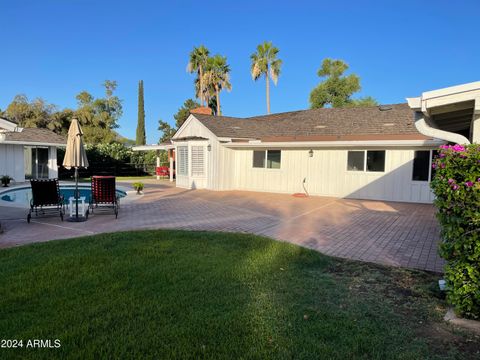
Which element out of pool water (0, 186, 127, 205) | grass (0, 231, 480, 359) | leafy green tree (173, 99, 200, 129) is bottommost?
pool water (0, 186, 127, 205)

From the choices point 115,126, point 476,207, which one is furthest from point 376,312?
point 115,126

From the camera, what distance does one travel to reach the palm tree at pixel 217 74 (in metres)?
36.7

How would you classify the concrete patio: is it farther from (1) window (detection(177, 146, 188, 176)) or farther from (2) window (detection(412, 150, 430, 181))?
(1) window (detection(177, 146, 188, 176))

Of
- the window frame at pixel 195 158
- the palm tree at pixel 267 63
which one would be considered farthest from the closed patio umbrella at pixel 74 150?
the palm tree at pixel 267 63

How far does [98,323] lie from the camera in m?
3.34

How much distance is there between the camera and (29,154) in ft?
73.2

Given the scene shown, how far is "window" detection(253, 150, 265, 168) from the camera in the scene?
18047 mm

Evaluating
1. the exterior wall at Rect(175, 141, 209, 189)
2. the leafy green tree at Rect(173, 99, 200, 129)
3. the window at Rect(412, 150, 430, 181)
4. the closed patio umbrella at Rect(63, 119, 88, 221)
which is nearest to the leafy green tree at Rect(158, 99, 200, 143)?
the leafy green tree at Rect(173, 99, 200, 129)

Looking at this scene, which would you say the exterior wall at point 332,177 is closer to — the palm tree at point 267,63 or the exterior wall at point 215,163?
the exterior wall at point 215,163

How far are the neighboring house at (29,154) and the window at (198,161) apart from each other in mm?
10819

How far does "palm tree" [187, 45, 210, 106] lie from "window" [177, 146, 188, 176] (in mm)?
19106

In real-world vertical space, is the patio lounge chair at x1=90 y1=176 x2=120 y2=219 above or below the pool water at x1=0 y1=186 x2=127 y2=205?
above

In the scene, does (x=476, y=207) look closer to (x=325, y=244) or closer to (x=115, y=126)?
(x=325, y=244)

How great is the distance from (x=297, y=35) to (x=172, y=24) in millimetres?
11889
